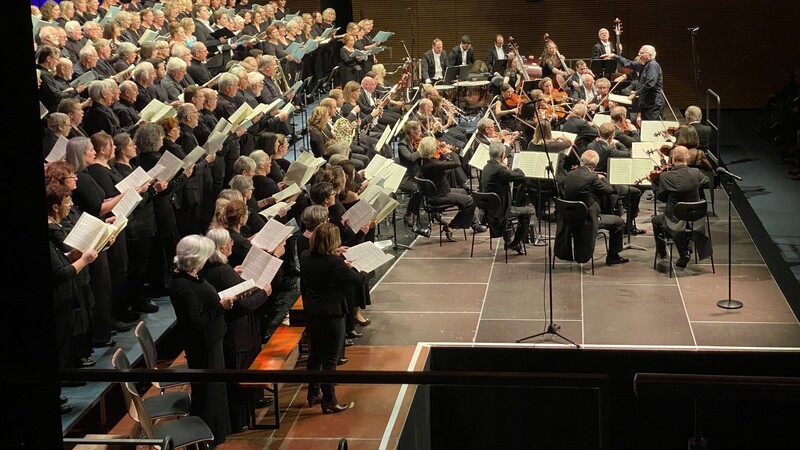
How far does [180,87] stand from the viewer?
33.7 ft

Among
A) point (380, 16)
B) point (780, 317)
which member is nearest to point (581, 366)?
point (780, 317)

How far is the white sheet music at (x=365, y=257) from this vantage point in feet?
22.5

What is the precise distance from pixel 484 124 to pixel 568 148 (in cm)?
102

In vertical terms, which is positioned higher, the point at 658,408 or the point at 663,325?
the point at 663,325

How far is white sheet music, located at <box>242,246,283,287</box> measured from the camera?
6.34 m

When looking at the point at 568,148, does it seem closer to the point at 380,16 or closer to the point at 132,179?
the point at 132,179

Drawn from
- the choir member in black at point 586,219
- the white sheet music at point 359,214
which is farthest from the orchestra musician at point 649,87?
the white sheet music at point 359,214

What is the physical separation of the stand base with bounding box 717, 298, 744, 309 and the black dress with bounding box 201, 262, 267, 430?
4.45 metres

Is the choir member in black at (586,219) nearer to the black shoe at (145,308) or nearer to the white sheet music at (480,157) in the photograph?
Answer: the white sheet music at (480,157)

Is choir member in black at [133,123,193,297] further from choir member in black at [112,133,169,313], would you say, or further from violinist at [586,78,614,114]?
violinist at [586,78,614,114]

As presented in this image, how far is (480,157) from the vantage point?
10.3 meters

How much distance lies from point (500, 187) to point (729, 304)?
262 cm

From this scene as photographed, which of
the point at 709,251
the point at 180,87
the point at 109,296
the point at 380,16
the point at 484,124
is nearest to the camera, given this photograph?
the point at 109,296

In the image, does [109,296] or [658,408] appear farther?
[658,408]
